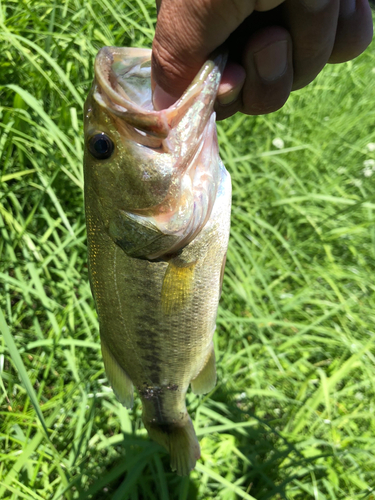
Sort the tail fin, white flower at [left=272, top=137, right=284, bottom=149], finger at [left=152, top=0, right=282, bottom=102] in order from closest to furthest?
1. finger at [left=152, top=0, right=282, bottom=102]
2. the tail fin
3. white flower at [left=272, top=137, right=284, bottom=149]

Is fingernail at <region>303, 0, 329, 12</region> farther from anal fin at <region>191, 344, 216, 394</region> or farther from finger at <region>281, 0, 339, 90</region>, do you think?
anal fin at <region>191, 344, 216, 394</region>

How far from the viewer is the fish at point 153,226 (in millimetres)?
1052

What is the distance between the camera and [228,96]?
1093 mm

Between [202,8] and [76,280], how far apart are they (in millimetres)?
1704

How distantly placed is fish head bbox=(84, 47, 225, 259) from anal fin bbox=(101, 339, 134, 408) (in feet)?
1.67

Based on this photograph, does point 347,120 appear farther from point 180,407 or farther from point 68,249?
point 180,407

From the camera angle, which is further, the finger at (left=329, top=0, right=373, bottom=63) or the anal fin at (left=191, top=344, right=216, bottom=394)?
the anal fin at (left=191, top=344, right=216, bottom=394)

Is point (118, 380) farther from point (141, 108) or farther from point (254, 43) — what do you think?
point (254, 43)

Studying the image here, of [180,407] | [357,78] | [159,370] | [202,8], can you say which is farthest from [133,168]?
[357,78]

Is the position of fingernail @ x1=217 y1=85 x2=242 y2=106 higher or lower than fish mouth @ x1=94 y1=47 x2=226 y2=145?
lower

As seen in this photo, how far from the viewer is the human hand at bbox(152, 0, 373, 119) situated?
0.88 metres

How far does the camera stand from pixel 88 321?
224 centimetres

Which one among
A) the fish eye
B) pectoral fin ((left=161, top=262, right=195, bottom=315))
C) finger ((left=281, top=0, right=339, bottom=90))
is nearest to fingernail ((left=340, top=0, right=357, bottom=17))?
finger ((left=281, top=0, right=339, bottom=90))

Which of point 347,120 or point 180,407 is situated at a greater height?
point 180,407
